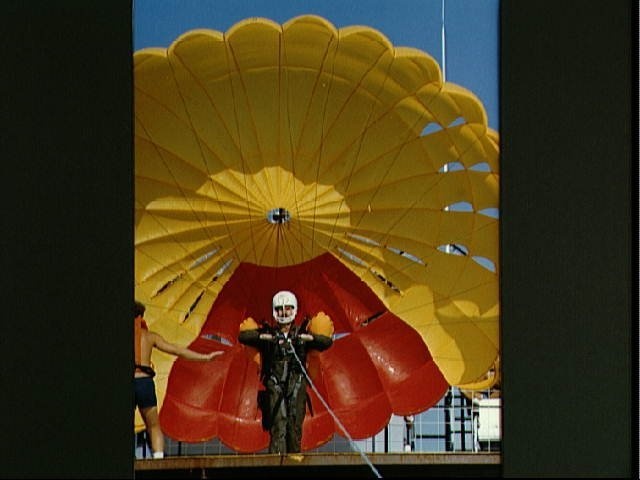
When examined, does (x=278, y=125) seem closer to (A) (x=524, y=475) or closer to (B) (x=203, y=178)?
(B) (x=203, y=178)

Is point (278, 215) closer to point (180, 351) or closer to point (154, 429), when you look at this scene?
point (180, 351)

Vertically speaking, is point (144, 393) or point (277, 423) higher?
point (144, 393)

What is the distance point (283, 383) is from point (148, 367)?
2.00ft

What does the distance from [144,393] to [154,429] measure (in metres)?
0.17

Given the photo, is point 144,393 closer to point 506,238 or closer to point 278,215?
point 278,215

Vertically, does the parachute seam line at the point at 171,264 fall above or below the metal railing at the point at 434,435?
above

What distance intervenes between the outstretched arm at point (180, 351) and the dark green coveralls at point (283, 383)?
16 cm

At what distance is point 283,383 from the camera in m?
7.84

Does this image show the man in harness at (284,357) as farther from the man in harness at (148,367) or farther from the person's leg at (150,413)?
the person's leg at (150,413)

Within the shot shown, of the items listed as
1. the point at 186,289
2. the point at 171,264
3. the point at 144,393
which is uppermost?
the point at 171,264

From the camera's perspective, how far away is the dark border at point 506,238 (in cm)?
775

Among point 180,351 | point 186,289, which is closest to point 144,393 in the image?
point 180,351

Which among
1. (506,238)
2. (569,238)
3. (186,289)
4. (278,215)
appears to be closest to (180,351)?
(186,289)

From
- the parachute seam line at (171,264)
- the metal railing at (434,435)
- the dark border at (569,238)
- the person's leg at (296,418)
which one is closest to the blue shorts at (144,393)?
the metal railing at (434,435)
